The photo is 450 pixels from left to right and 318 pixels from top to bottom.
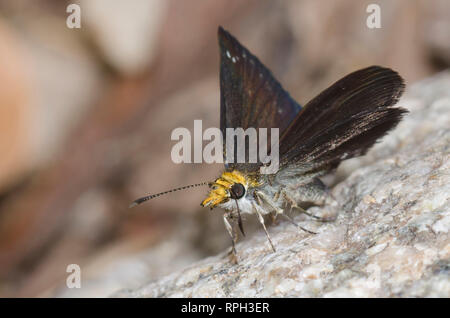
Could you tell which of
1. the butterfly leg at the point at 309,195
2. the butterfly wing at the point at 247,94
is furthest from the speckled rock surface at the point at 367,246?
the butterfly wing at the point at 247,94

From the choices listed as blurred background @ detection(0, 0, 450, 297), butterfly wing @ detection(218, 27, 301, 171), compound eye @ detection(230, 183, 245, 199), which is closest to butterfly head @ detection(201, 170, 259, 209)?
compound eye @ detection(230, 183, 245, 199)

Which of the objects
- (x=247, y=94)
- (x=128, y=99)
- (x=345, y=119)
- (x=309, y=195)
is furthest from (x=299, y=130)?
(x=128, y=99)

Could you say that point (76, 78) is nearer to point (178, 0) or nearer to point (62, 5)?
point (62, 5)

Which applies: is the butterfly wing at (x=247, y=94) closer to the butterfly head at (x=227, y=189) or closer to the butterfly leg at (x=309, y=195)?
the butterfly head at (x=227, y=189)

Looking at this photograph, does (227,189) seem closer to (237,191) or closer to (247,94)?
(237,191)

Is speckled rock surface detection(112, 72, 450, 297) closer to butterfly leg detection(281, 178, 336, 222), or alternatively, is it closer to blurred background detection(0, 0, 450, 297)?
butterfly leg detection(281, 178, 336, 222)
